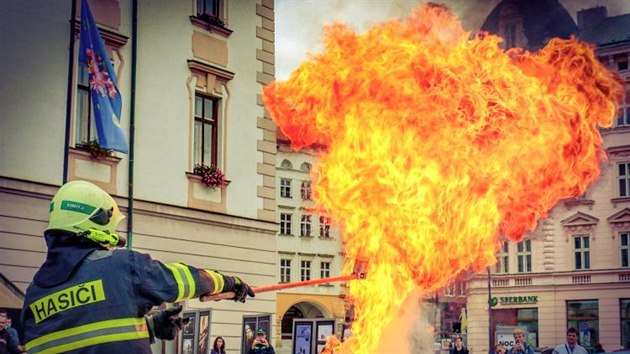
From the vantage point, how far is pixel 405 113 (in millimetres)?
8852

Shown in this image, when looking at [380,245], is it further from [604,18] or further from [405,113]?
[604,18]

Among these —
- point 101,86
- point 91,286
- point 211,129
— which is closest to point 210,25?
point 211,129

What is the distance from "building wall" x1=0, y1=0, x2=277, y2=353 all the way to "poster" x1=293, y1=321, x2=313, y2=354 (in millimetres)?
1047

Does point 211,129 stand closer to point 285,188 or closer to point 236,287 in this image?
point 236,287

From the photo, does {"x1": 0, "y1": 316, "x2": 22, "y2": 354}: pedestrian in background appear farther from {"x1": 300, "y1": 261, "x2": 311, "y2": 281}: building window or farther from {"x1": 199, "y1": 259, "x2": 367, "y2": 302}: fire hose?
Result: {"x1": 300, "y1": 261, "x2": 311, "y2": 281}: building window

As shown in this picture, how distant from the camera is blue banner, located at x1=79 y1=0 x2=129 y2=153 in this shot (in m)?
13.3

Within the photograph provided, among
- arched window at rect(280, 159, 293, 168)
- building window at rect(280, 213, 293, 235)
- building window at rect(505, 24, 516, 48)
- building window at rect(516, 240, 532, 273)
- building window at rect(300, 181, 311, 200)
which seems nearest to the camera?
building window at rect(505, 24, 516, 48)

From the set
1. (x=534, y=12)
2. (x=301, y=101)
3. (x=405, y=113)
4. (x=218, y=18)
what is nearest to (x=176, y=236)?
(x=218, y=18)

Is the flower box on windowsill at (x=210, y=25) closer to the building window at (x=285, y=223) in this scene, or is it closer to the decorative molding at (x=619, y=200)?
the decorative molding at (x=619, y=200)

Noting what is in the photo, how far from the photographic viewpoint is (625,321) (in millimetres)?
36219

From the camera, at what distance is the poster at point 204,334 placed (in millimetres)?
13961

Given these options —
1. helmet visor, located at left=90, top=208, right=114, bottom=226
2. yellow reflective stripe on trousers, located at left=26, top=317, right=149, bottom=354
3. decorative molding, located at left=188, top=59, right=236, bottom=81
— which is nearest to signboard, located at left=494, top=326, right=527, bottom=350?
decorative molding, located at left=188, top=59, right=236, bottom=81

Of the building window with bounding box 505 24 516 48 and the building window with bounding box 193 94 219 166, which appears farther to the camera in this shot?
the building window with bounding box 505 24 516 48

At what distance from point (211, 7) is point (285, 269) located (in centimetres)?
3038
